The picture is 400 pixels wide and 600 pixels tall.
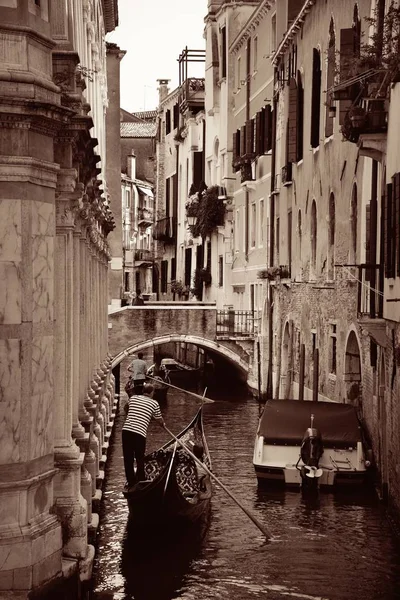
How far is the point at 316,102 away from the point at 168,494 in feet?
→ 31.9

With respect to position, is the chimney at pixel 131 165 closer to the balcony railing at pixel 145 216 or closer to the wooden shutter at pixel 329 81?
the balcony railing at pixel 145 216

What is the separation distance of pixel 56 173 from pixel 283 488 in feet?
26.0

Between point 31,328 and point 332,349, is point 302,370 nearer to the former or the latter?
point 332,349

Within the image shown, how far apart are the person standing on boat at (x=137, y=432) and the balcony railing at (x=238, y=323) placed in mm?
15747

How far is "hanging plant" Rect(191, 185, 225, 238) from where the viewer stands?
34.4 metres

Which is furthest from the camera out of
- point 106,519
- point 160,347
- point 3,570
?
point 160,347

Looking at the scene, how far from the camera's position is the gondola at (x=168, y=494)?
13141 millimetres

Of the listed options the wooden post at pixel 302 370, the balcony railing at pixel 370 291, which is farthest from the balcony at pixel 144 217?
the balcony railing at pixel 370 291

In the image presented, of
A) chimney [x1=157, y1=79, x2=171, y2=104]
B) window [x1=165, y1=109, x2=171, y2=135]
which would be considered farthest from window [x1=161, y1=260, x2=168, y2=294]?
chimney [x1=157, y1=79, x2=171, y2=104]

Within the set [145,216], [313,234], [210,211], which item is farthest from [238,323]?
[145,216]

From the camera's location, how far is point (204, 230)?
3556 centimetres

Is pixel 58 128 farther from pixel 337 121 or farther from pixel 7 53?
pixel 337 121

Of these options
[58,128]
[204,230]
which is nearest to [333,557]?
[58,128]

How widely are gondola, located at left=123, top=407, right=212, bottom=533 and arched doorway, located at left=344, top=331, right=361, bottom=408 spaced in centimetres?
430
